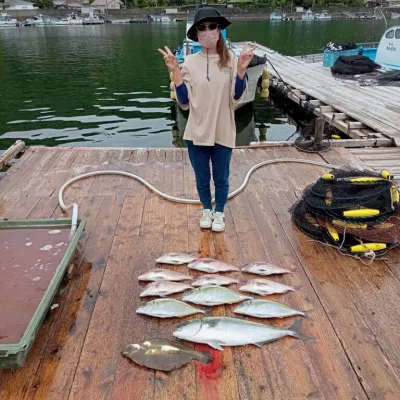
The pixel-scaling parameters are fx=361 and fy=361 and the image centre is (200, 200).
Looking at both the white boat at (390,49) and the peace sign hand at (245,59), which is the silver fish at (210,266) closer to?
the peace sign hand at (245,59)

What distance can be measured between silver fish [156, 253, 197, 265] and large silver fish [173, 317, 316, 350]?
798mm

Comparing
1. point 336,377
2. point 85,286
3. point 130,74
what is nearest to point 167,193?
point 85,286

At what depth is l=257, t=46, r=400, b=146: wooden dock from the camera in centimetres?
770

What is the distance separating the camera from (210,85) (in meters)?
3.03

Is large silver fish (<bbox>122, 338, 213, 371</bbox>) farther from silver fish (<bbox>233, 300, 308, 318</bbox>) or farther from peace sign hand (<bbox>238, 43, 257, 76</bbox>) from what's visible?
peace sign hand (<bbox>238, 43, 257, 76</bbox>)

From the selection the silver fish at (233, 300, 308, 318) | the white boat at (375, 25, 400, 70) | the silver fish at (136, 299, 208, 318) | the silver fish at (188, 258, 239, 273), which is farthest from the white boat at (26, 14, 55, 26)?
the silver fish at (233, 300, 308, 318)

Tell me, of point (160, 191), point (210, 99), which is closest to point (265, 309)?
point (210, 99)

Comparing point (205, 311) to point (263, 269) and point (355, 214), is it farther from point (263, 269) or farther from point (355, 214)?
point (355, 214)

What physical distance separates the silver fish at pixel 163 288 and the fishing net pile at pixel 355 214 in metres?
1.50

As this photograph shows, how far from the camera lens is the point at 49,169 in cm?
534

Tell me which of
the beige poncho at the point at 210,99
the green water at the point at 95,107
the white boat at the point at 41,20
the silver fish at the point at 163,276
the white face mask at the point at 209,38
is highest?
the white boat at the point at 41,20

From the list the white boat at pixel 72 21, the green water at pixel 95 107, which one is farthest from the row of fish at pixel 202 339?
the white boat at pixel 72 21

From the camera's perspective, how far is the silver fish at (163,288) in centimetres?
278

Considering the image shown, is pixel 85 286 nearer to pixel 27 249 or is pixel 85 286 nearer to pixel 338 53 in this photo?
pixel 27 249
